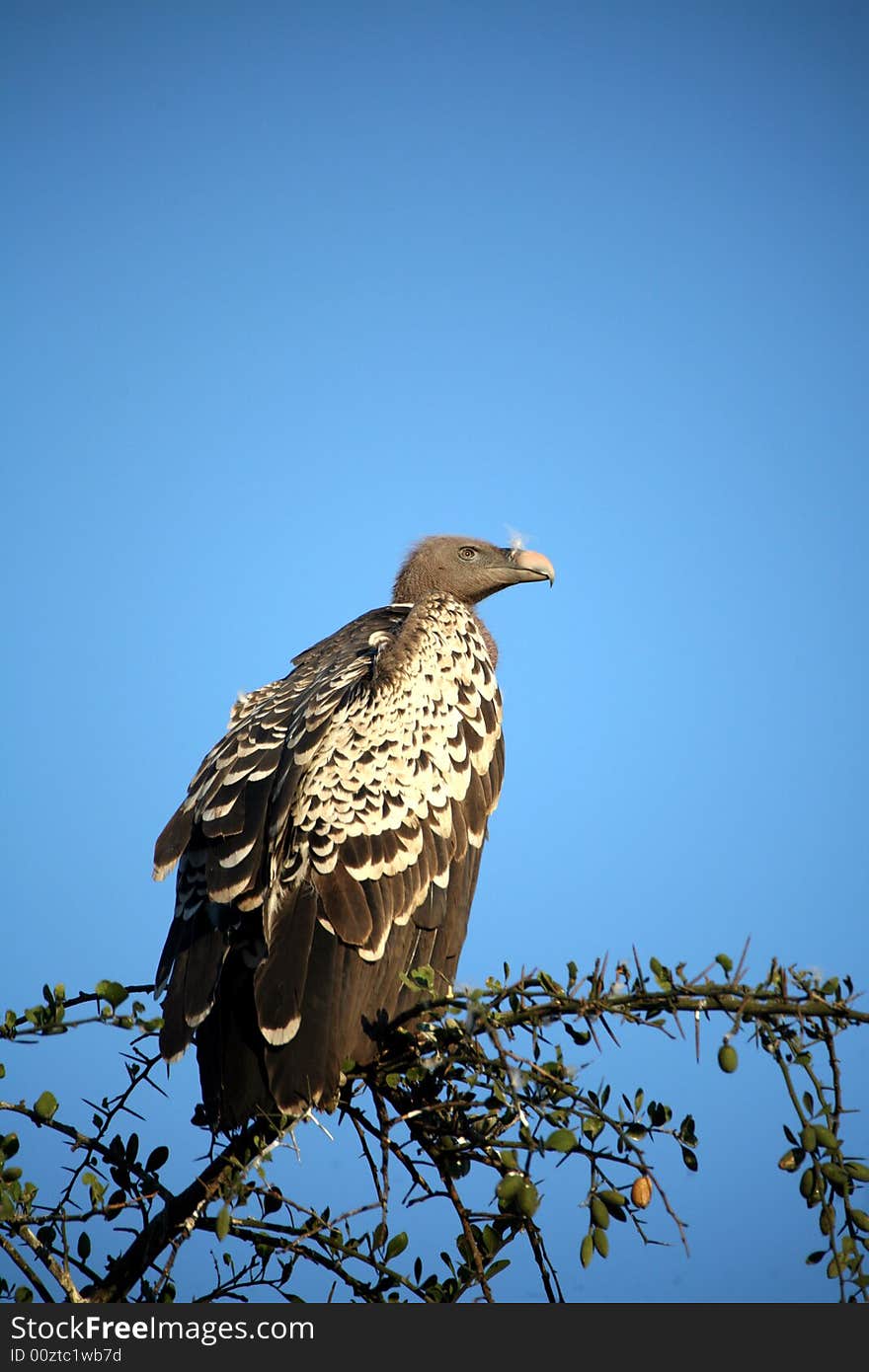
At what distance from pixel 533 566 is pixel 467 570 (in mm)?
439

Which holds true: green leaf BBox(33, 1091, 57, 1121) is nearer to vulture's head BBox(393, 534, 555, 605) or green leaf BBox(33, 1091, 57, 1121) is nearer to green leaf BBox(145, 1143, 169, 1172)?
green leaf BBox(145, 1143, 169, 1172)

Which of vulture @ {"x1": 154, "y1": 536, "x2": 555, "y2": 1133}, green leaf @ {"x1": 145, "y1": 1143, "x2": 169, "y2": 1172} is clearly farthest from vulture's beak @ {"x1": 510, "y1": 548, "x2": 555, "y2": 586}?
green leaf @ {"x1": 145, "y1": 1143, "x2": 169, "y2": 1172}

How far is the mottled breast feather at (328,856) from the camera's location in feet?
16.5

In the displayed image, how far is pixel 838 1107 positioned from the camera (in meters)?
3.29

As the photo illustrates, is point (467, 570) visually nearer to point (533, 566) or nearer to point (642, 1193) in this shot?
point (533, 566)

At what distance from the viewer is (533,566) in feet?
26.5

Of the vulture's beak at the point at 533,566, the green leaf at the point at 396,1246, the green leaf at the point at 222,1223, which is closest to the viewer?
the green leaf at the point at 222,1223

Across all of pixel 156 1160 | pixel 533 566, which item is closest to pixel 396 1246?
pixel 156 1160

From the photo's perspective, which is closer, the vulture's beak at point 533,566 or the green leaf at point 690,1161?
the green leaf at point 690,1161

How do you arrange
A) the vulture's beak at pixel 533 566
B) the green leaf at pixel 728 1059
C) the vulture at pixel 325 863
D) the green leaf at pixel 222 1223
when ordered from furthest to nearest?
1. the vulture's beak at pixel 533 566
2. the vulture at pixel 325 863
3. the green leaf at pixel 222 1223
4. the green leaf at pixel 728 1059

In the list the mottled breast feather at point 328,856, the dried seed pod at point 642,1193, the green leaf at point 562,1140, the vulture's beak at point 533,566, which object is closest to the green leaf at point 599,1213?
the green leaf at point 562,1140

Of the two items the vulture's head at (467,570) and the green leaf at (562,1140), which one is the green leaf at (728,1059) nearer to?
the green leaf at (562,1140)

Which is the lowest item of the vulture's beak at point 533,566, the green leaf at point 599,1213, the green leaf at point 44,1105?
the green leaf at point 599,1213

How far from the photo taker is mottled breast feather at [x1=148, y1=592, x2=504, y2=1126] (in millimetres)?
5016
